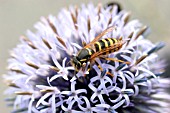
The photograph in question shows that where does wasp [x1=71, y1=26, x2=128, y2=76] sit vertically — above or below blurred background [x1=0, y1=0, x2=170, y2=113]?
below

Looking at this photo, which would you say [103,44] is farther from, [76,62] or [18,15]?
[18,15]

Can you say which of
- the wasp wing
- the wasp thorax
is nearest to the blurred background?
the wasp wing

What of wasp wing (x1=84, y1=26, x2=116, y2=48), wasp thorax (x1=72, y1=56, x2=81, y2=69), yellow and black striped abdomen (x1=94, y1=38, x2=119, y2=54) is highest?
wasp wing (x1=84, y1=26, x2=116, y2=48)

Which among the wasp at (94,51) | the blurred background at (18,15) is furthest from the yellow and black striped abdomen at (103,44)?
the blurred background at (18,15)

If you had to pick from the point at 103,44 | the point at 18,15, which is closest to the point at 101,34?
the point at 103,44

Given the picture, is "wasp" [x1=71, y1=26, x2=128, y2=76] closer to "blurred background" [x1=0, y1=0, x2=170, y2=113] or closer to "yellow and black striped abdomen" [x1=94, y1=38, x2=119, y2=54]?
"yellow and black striped abdomen" [x1=94, y1=38, x2=119, y2=54]

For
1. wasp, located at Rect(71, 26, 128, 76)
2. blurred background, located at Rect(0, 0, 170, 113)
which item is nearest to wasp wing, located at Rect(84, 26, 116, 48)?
wasp, located at Rect(71, 26, 128, 76)

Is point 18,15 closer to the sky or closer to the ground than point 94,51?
closer to the sky

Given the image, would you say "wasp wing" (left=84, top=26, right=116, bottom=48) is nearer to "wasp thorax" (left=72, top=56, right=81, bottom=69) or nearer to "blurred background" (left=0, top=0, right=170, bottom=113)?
"wasp thorax" (left=72, top=56, right=81, bottom=69)

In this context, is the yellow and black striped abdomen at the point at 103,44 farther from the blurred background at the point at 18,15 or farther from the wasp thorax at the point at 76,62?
the blurred background at the point at 18,15

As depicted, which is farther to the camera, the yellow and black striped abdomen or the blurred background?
the blurred background

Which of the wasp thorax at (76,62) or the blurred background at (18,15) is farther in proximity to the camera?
the blurred background at (18,15)
